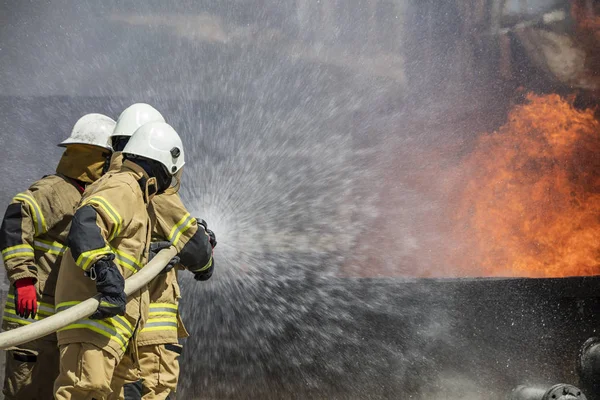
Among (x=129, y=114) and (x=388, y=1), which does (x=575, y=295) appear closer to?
(x=129, y=114)

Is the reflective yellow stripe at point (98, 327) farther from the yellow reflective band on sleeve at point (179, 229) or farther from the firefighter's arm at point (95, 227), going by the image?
the yellow reflective band on sleeve at point (179, 229)

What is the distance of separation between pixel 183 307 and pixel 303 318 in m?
0.88

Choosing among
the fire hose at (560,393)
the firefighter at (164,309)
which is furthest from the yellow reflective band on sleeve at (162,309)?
the fire hose at (560,393)

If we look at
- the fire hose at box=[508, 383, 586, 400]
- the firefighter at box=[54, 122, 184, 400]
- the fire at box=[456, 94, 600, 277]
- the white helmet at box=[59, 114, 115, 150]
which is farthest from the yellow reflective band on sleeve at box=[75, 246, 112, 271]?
the fire at box=[456, 94, 600, 277]

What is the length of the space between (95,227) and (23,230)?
29.6 inches

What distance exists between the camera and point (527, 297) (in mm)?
5391

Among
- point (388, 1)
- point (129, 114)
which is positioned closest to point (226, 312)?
point (129, 114)

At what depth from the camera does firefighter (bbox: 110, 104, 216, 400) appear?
3.86 metres

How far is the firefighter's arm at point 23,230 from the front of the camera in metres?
3.91

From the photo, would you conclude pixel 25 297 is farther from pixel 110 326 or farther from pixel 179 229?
pixel 179 229

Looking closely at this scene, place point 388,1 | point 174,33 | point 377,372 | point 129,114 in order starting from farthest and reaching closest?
point 388,1
point 174,33
point 377,372
point 129,114

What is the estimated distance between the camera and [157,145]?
395 centimetres

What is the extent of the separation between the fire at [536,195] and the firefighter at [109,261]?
183 inches

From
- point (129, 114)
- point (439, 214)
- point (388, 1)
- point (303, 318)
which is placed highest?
point (129, 114)
